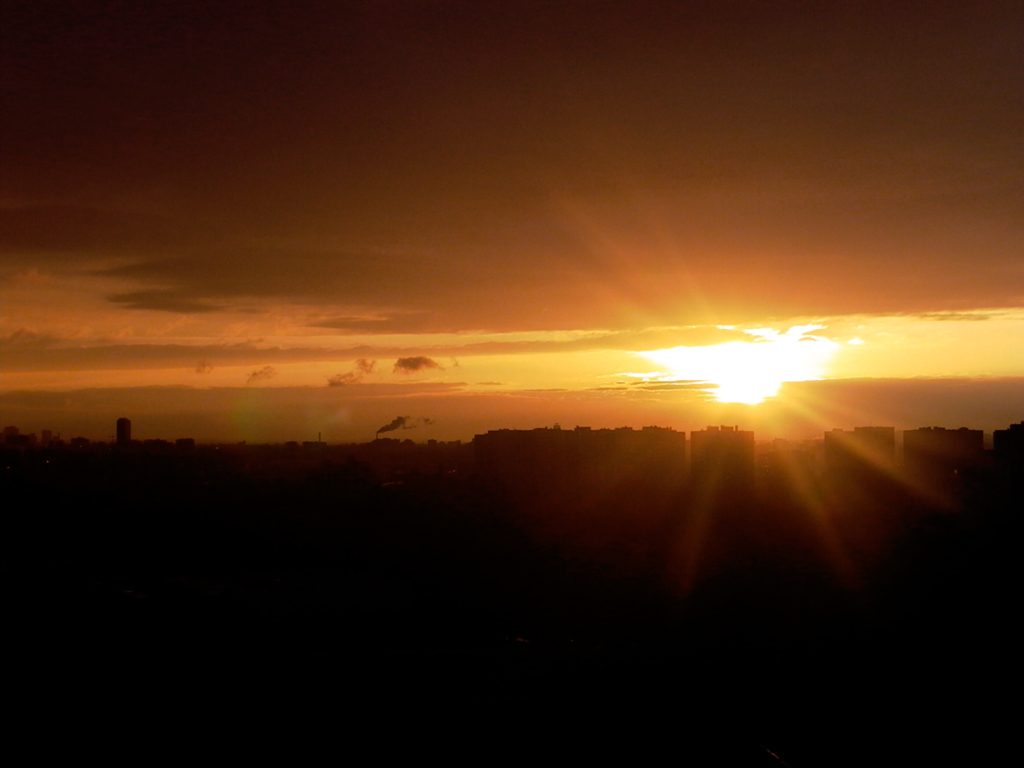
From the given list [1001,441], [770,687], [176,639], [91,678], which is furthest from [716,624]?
[1001,441]

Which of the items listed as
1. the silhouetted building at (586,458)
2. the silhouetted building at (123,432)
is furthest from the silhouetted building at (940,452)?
the silhouetted building at (123,432)

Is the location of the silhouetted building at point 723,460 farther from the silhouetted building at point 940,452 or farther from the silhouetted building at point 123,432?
the silhouetted building at point 123,432

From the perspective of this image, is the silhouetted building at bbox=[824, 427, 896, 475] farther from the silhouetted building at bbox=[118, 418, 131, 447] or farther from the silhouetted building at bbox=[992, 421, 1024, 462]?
the silhouetted building at bbox=[118, 418, 131, 447]

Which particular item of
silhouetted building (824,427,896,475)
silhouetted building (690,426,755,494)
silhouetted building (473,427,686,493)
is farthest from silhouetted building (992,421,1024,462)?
silhouetted building (473,427,686,493)

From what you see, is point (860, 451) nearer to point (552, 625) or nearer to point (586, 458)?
point (586, 458)

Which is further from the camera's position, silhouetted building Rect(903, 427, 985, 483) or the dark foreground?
silhouetted building Rect(903, 427, 985, 483)

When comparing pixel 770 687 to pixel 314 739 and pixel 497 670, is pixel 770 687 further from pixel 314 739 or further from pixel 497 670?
pixel 314 739
